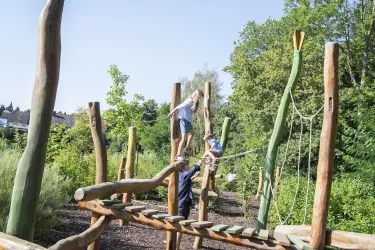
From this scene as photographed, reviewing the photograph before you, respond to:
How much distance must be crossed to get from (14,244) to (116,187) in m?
1.85

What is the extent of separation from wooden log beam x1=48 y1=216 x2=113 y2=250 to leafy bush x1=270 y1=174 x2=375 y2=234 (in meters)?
3.96

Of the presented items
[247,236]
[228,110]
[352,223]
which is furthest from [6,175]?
[228,110]

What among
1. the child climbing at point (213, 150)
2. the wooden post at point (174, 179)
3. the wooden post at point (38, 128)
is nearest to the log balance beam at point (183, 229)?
the wooden post at point (38, 128)

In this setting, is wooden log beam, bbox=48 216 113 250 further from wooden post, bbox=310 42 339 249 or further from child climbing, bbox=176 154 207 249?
child climbing, bbox=176 154 207 249

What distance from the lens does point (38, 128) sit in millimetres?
3291

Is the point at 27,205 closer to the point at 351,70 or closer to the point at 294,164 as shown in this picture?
the point at 294,164

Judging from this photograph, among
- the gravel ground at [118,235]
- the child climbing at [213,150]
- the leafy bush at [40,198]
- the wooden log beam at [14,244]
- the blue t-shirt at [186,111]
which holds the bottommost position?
the gravel ground at [118,235]

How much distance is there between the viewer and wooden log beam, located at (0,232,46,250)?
288 cm

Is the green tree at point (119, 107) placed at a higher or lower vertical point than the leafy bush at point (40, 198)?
higher

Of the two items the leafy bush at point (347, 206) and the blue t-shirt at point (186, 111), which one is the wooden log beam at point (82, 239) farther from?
the leafy bush at point (347, 206)

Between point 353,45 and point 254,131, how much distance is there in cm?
670

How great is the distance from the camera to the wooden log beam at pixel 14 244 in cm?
288

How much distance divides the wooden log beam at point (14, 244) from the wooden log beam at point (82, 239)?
25 centimetres

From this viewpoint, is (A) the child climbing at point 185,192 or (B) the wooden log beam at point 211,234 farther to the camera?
(A) the child climbing at point 185,192
